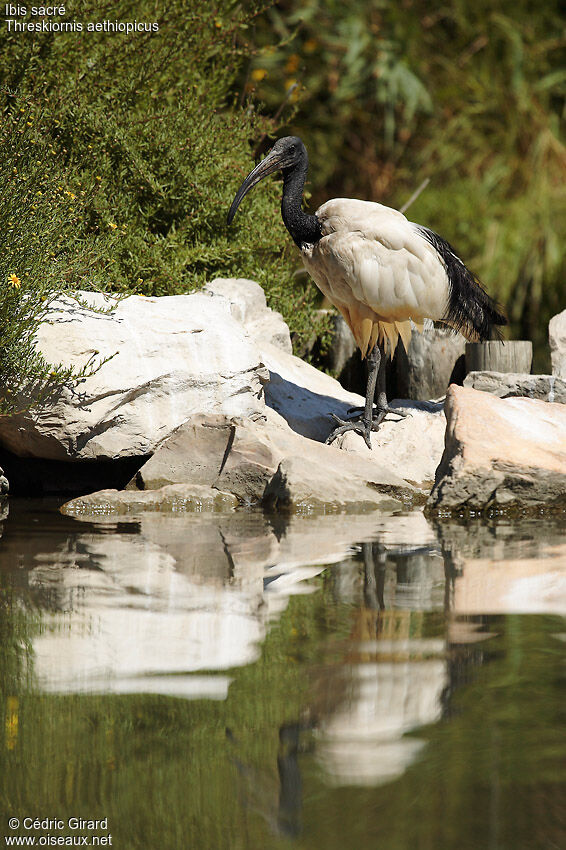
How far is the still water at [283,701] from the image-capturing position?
2037mm

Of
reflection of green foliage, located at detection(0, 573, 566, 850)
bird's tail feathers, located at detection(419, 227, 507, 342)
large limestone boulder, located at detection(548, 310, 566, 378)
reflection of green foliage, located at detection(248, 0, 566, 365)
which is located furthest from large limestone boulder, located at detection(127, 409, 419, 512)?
reflection of green foliage, located at detection(248, 0, 566, 365)

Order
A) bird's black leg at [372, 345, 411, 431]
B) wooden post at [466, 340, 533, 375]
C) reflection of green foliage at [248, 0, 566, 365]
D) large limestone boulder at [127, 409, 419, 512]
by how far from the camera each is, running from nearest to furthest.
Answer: large limestone boulder at [127, 409, 419, 512], bird's black leg at [372, 345, 411, 431], wooden post at [466, 340, 533, 375], reflection of green foliage at [248, 0, 566, 365]

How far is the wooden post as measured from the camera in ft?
25.1

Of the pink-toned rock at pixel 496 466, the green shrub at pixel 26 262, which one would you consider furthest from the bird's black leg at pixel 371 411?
the green shrub at pixel 26 262

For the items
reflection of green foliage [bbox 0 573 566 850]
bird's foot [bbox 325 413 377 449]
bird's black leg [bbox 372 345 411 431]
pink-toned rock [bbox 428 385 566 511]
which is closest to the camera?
reflection of green foliage [bbox 0 573 566 850]

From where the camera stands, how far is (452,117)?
12.4 meters

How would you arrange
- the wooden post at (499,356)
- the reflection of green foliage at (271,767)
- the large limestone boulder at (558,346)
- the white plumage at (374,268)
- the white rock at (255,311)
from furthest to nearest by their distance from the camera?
1. the large limestone boulder at (558,346)
2. the white rock at (255,311)
3. the wooden post at (499,356)
4. the white plumage at (374,268)
5. the reflection of green foliage at (271,767)

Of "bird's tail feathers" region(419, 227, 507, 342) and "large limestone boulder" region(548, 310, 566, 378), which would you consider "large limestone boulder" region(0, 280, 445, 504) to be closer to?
"bird's tail feathers" region(419, 227, 507, 342)

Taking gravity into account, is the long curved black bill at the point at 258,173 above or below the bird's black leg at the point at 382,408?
above

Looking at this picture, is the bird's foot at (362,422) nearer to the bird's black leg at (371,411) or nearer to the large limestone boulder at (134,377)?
the bird's black leg at (371,411)

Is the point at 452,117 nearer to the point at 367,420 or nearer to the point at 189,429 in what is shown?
the point at 367,420

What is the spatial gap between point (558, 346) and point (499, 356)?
2.13ft

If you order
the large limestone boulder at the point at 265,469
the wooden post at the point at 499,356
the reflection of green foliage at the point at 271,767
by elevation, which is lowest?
the reflection of green foliage at the point at 271,767

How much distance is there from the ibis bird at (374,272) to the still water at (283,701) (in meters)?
2.85
